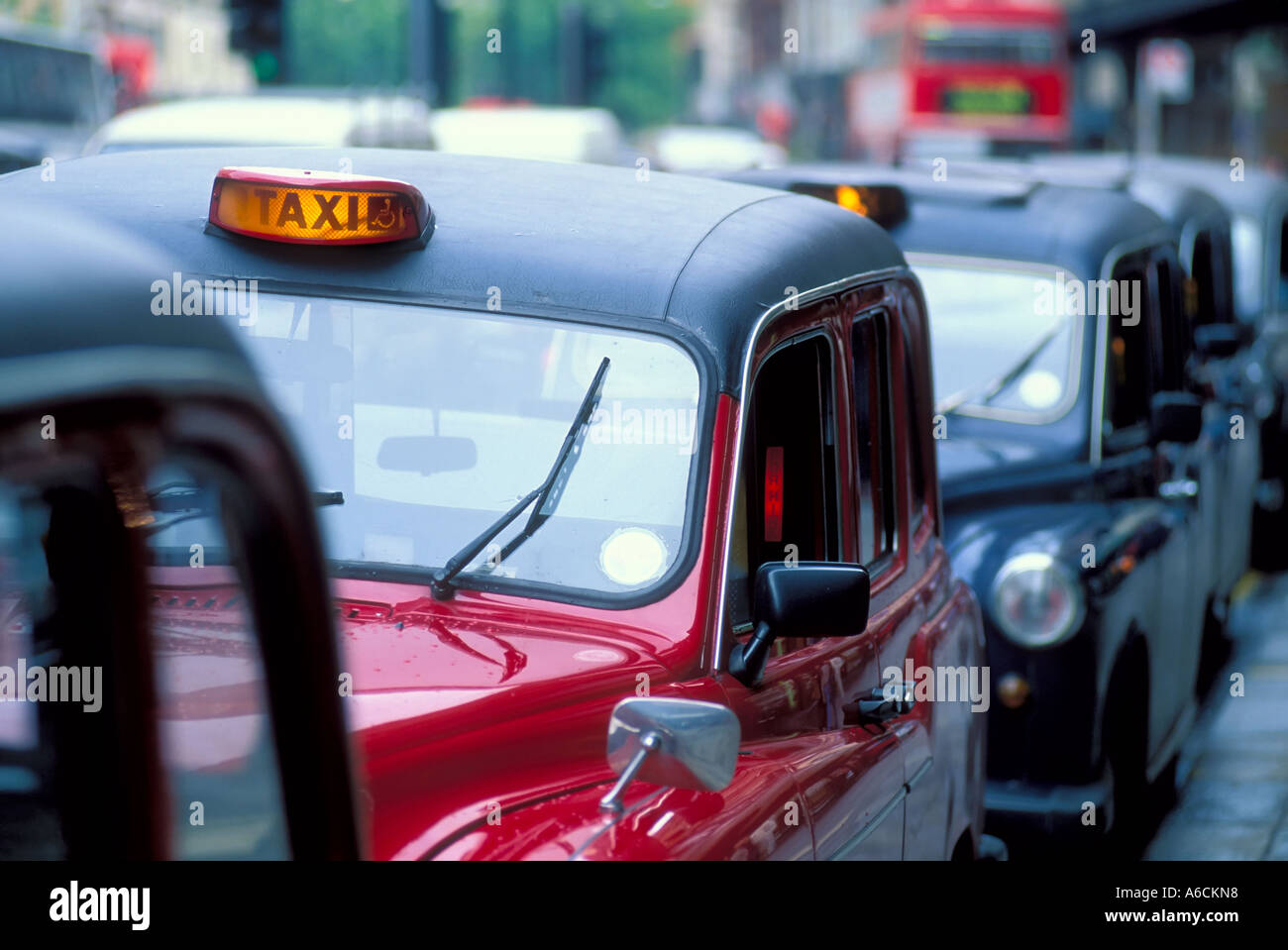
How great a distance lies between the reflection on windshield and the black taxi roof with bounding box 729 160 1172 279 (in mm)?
107

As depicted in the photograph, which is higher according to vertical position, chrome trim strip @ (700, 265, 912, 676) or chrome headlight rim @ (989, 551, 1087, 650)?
chrome trim strip @ (700, 265, 912, 676)

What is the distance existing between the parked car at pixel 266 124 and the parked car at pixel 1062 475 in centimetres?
497

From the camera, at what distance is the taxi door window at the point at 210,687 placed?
1.32 m

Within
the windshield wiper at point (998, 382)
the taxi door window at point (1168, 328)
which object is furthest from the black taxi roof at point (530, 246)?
the taxi door window at point (1168, 328)

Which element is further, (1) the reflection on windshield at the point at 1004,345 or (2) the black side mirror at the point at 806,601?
(1) the reflection on windshield at the point at 1004,345

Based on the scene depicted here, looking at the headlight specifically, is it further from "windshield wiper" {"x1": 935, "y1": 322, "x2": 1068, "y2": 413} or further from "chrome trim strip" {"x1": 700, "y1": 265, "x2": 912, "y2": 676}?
"chrome trim strip" {"x1": 700, "y1": 265, "x2": 912, "y2": 676}

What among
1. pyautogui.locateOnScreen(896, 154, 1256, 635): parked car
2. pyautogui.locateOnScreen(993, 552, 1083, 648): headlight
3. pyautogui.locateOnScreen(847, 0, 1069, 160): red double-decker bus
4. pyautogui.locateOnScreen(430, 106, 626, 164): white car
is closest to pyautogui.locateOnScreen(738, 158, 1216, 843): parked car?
pyautogui.locateOnScreen(993, 552, 1083, 648): headlight

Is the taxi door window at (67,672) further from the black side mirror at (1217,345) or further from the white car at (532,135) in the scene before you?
the white car at (532,135)

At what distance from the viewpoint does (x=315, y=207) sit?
116 inches

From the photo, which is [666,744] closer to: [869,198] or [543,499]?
[543,499]

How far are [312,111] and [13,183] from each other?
27.4ft

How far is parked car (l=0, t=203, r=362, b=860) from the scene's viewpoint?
3.76 feet

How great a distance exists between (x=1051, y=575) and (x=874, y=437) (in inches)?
61.4
